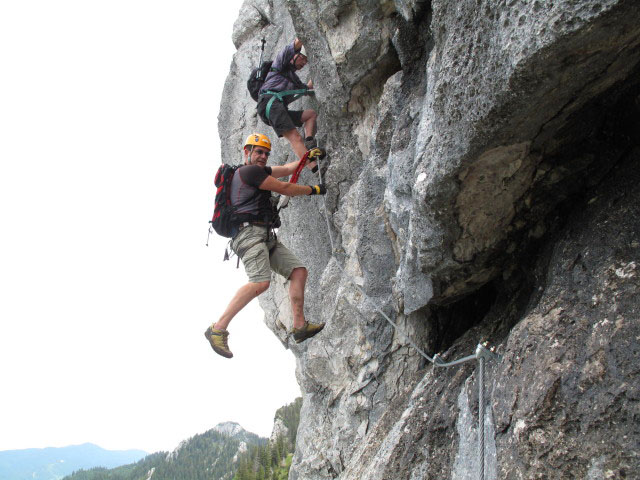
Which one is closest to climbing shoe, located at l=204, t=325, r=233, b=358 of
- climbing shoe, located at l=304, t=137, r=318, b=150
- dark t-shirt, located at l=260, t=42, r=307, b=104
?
climbing shoe, located at l=304, t=137, r=318, b=150

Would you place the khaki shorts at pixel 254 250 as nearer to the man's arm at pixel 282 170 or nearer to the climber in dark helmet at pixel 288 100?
the man's arm at pixel 282 170

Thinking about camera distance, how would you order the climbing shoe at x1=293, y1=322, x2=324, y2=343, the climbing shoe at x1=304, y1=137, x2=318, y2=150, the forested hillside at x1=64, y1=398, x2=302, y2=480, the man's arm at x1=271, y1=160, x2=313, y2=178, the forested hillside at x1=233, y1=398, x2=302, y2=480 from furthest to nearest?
the forested hillside at x1=64, y1=398, x2=302, y2=480, the forested hillside at x1=233, y1=398, x2=302, y2=480, the climbing shoe at x1=304, y1=137, x2=318, y2=150, the man's arm at x1=271, y1=160, x2=313, y2=178, the climbing shoe at x1=293, y1=322, x2=324, y2=343

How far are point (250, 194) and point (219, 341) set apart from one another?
2.26 metres

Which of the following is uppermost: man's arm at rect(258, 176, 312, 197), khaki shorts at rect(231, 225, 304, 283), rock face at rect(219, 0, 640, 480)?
man's arm at rect(258, 176, 312, 197)

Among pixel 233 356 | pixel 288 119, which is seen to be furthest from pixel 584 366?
pixel 288 119

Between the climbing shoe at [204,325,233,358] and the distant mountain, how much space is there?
8564 centimetres

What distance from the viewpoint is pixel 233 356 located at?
7215 mm

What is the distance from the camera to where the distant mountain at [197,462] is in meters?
94.6

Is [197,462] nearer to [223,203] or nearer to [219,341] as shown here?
[219,341]

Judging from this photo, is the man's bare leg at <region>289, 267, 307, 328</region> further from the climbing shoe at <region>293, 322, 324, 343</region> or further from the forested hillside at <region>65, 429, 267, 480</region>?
the forested hillside at <region>65, 429, 267, 480</region>

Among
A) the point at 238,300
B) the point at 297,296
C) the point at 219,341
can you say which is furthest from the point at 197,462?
the point at 238,300

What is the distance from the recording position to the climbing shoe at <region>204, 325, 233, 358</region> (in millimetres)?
7047

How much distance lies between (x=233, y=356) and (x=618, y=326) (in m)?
5.28

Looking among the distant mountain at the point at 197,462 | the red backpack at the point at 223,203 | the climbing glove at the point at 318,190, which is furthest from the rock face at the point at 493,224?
the distant mountain at the point at 197,462
